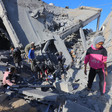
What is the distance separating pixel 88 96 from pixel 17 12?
10.3 meters

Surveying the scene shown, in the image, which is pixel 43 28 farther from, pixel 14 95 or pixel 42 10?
pixel 14 95

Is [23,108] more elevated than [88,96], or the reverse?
[23,108]

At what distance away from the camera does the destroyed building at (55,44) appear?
2666mm

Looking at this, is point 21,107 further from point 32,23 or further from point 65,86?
point 32,23

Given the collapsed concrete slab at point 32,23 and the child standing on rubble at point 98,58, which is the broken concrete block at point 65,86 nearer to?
the child standing on rubble at point 98,58

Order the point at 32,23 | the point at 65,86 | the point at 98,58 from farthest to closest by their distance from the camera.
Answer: the point at 32,23 < the point at 65,86 < the point at 98,58

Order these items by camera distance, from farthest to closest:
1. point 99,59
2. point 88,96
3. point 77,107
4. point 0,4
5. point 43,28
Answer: point 43,28
point 0,4
point 88,96
point 99,59
point 77,107

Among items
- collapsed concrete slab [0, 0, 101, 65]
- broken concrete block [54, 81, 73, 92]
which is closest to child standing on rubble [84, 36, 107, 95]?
broken concrete block [54, 81, 73, 92]

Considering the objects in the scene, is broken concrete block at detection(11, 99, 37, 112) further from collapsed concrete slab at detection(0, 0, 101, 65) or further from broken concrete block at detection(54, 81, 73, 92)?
collapsed concrete slab at detection(0, 0, 101, 65)

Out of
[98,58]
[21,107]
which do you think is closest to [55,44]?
→ [98,58]

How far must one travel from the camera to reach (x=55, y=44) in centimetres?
877

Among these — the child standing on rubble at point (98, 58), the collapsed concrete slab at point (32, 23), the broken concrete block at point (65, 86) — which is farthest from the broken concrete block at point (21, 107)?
the collapsed concrete slab at point (32, 23)

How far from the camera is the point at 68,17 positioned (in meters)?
13.7

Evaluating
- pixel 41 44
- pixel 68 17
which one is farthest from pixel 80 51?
pixel 68 17
